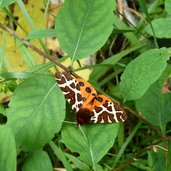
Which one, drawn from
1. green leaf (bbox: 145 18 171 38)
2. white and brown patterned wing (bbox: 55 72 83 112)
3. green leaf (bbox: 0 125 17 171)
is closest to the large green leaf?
green leaf (bbox: 145 18 171 38)

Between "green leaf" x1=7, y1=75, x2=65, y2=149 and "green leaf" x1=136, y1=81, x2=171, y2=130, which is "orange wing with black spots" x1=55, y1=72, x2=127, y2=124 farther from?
"green leaf" x1=136, y1=81, x2=171, y2=130

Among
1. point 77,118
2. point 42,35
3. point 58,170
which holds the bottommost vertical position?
point 58,170

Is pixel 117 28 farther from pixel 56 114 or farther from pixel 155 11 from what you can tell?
pixel 56 114

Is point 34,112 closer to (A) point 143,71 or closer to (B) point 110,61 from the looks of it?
(A) point 143,71

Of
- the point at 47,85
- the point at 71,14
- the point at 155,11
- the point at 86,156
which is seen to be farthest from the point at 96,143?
the point at 155,11

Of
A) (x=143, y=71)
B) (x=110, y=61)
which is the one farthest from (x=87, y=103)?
(x=110, y=61)

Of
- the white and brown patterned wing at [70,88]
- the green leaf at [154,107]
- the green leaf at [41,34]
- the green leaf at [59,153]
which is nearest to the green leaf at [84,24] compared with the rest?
the white and brown patterned wing at [70,88]
